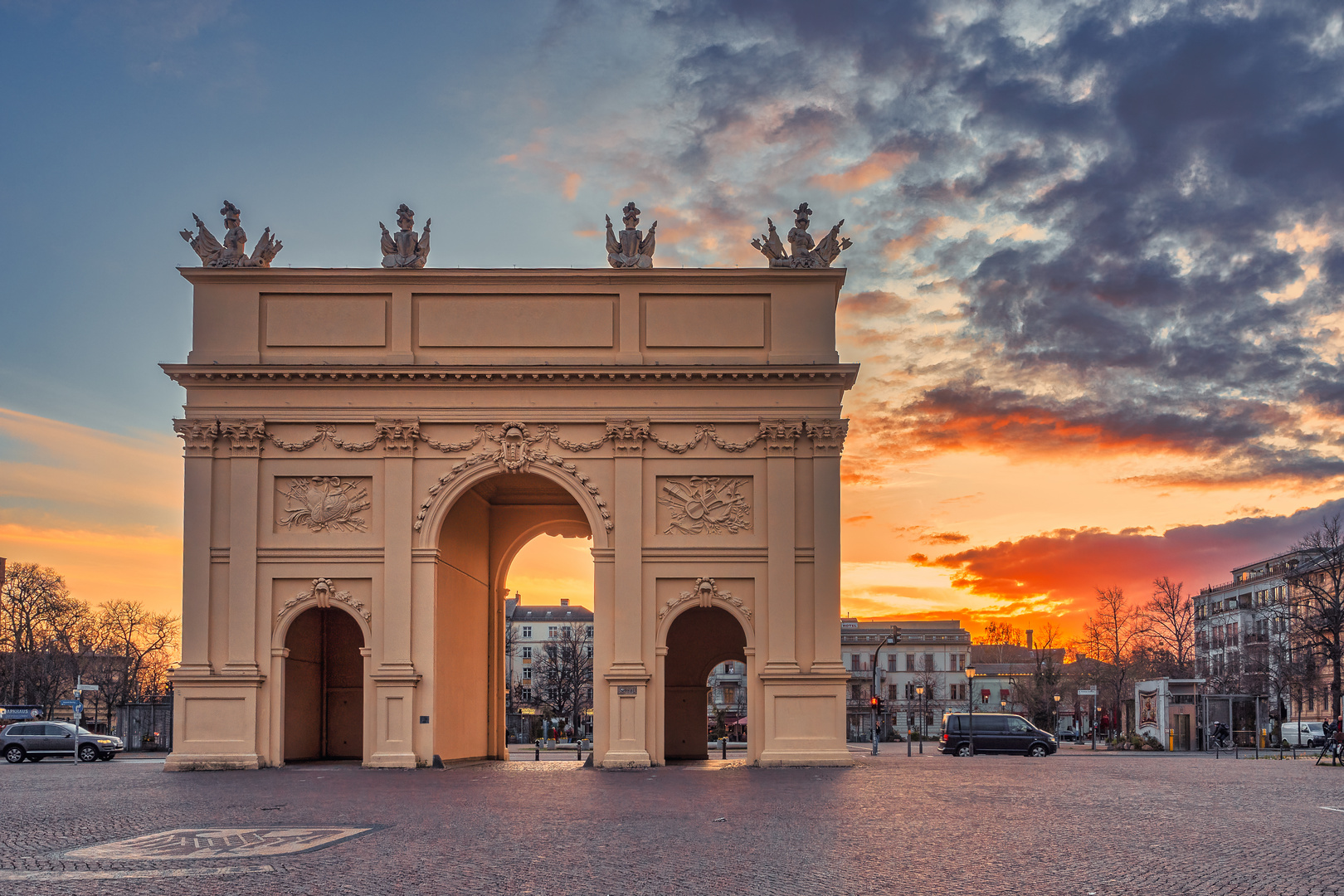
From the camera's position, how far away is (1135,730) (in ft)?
225

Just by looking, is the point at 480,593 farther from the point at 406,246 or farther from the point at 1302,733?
the point at 1302,733

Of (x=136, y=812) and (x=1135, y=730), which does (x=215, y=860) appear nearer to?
(x=136, y=812)

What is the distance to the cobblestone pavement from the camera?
1205 centimetres

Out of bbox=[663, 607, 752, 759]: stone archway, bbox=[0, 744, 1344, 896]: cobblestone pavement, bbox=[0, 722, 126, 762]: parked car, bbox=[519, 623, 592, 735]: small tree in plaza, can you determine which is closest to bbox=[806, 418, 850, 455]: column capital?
bbox=[663, 607, 752, 759]: stone archway

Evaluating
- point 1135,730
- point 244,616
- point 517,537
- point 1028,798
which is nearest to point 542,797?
point 1028,798

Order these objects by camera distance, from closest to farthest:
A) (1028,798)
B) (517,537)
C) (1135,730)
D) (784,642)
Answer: (1028,798) < (784,642) < (517,537) < (1135,730)

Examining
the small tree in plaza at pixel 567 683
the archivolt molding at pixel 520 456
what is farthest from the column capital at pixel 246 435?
the small tree in plaza at pixel 567 683

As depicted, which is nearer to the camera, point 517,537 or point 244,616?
point 244,616

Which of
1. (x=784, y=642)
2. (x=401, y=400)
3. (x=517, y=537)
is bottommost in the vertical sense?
(x=784, y=642)

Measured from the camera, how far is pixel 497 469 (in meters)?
33.8

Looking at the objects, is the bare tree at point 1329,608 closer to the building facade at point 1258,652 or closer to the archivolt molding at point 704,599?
the building facade at point 1258,652

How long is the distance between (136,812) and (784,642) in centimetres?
1755

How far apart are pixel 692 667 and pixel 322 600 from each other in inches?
479

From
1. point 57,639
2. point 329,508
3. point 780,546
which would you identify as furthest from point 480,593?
point 57,639
